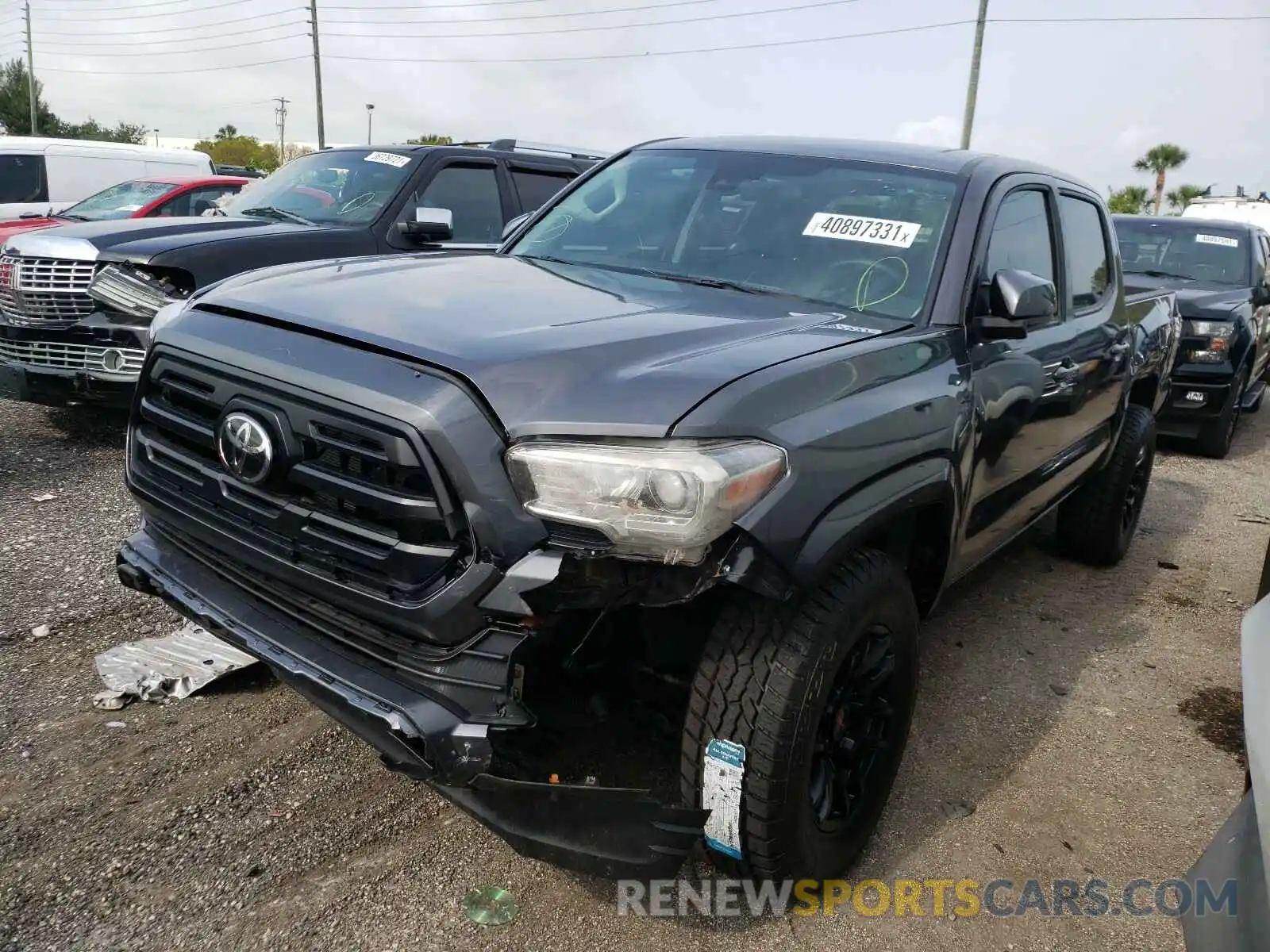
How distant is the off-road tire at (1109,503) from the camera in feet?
15.4

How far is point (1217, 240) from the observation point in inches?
340

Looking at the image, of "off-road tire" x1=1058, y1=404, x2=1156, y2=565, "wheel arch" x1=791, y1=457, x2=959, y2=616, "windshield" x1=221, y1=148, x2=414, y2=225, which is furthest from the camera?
"windshield" x1=221, y1=148, x2=414, y2=225

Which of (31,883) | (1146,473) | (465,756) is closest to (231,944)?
(31,883)

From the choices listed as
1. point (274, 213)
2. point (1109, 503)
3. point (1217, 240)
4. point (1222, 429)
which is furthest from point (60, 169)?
point (1222, 429)

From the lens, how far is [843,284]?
2.89 metres

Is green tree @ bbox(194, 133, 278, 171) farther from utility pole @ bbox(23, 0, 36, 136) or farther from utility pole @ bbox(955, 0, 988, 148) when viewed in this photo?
utility pole @ bbox(955, 0, 988, 148)

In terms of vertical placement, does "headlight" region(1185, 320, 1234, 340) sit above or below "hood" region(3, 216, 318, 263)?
below

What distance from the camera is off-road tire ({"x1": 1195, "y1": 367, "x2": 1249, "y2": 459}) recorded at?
7.81 meters

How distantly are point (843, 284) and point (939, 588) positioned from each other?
3.11 ft

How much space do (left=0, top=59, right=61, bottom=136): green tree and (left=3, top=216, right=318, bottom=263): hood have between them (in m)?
47.9

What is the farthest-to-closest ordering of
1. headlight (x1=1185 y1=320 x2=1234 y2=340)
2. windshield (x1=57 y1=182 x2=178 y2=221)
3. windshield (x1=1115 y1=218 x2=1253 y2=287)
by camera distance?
windshield (x1=57 y1=182 x2=178 y2=221) → windshield (x1=1115 y1=218 x2=1253 y2=287) → headlight (x1=1185 y1=320 x2=1234 y2=340)

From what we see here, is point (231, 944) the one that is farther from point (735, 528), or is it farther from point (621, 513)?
point (735, 528)

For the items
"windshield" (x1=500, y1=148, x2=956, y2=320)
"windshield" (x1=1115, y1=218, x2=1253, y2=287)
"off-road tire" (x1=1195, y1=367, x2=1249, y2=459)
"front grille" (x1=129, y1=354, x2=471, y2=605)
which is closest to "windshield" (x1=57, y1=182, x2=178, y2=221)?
"windshield" (x1=500, y1=148, x2=956, y2=320)

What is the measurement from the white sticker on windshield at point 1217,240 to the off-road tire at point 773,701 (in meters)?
8.24
